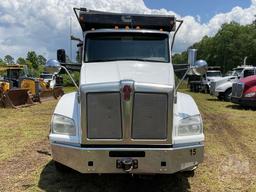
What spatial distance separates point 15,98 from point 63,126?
14.0 metres

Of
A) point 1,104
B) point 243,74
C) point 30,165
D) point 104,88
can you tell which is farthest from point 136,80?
point 243,74

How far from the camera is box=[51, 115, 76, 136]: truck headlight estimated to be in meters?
5.76

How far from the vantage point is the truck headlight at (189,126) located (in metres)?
5.76

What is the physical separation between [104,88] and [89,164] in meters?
0.98

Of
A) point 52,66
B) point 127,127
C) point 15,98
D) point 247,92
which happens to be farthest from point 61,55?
point 247,92

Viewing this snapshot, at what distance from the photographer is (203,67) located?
6.50 meters

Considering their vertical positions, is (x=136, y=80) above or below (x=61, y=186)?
above

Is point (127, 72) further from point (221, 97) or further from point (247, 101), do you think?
point (221, 97)

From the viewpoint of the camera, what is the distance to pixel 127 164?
5441 mm

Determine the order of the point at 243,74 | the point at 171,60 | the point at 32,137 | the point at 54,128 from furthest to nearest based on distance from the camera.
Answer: the point at 243,74
the point at 32,137
the point at 171,60
the point at 54,128

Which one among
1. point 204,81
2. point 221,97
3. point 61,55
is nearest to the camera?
point 61,55

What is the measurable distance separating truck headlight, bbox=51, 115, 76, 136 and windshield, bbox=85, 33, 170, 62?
4.70 feet

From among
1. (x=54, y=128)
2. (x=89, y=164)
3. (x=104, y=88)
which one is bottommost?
(x=89, y=164)

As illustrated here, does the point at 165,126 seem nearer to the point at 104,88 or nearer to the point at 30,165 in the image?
the point at 104,88
